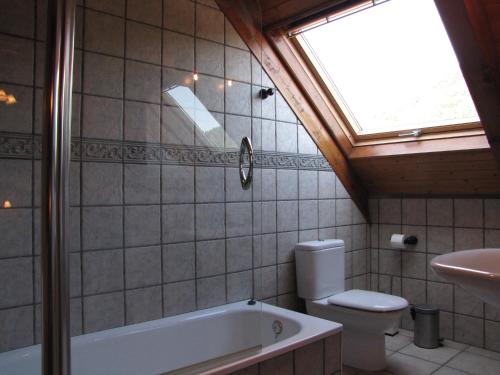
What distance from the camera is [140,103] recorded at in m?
1.97

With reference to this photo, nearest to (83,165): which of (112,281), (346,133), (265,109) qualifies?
(112,281)

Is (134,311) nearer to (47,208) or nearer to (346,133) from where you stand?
(47,208)

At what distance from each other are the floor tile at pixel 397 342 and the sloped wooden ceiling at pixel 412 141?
40.8 inches

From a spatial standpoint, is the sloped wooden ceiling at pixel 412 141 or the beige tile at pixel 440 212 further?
the beige tile at pixel 440 212

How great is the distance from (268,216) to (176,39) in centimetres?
120

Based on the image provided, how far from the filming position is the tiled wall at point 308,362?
5.57 ft

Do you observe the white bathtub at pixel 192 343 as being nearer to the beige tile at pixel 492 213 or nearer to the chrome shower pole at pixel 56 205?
the chrome shower pole at pixel 56 205

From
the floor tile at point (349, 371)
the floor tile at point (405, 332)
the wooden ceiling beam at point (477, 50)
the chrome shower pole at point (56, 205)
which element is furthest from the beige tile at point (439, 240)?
the chrome shower pole at point (56, 205)

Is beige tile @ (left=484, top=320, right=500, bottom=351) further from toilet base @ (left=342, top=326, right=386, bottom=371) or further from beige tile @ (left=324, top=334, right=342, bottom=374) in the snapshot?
beige tile @ (left=324, top=334, right=342, bottom=374)

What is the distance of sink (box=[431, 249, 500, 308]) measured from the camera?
1044 mm

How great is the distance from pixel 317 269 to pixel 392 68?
4.78ft

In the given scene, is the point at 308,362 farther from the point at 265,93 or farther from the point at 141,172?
the point at 265,93

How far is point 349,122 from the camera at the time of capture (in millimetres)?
3105

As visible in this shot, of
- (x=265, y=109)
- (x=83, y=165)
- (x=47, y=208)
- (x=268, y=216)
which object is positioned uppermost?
(x=265, y=109)
